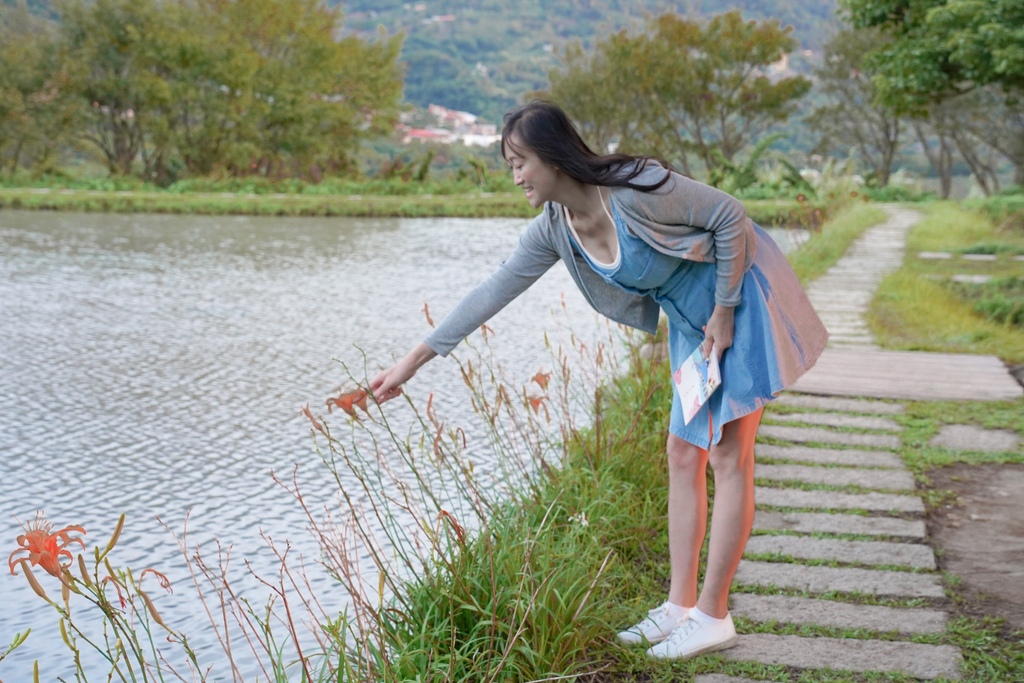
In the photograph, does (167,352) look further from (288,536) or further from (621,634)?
(621,634)

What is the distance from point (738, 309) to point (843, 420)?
6.13 feet

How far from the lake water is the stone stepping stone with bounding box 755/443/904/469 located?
97cm

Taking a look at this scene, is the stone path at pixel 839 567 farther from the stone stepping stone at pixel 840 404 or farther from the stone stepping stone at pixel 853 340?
the stone stepping stone at pixel 853 340

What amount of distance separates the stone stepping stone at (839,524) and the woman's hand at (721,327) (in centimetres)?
92

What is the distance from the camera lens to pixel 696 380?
1.93 metres

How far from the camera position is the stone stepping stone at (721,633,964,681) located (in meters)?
1.93

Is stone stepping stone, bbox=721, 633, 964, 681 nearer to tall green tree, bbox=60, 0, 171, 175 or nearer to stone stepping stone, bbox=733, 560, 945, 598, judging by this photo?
stone stepping stone, bbox=733, 560, 945, 598

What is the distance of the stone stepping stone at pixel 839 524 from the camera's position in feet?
8.56

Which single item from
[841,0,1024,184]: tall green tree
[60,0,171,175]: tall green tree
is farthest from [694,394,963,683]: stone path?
[60,0,171,175]: tall green tree

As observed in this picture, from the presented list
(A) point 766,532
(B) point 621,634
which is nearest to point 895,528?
(A) point 766,532

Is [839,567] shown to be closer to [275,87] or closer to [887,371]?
[887,371]

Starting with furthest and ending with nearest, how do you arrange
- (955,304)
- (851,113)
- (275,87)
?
(851,113), (275,87), (955,304)

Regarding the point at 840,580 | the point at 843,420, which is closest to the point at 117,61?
the point at 843,420

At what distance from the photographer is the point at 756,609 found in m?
2.21
